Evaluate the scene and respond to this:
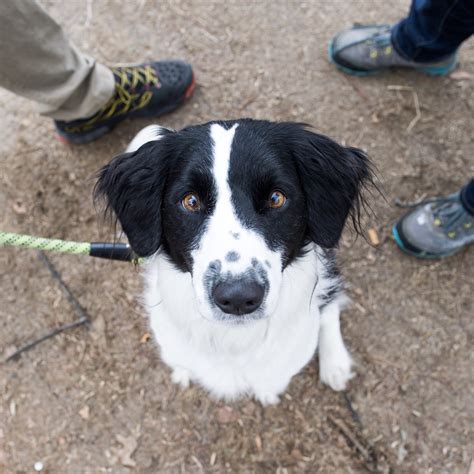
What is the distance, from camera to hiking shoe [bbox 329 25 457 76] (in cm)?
355

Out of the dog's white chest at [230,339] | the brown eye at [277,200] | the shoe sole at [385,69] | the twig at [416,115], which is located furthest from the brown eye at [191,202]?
the shoe sole at [385,69]

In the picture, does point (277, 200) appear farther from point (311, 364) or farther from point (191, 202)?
point (311, 364)

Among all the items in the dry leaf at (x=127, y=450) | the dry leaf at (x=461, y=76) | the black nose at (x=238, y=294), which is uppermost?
the black nose at (x=238, y=294)

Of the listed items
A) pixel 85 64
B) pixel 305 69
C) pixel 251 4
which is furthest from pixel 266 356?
pixel 251 4

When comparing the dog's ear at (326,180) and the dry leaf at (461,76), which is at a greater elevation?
the dog's ear at (326,180)

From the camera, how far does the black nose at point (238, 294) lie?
1625mm

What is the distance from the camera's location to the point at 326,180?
1.98 meters

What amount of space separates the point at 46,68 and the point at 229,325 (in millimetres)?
1894

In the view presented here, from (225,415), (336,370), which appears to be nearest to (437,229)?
(336,370)

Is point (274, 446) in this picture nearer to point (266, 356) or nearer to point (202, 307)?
point (266, 356)

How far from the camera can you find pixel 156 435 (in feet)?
9.44

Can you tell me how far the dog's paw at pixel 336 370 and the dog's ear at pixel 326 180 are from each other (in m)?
1.06

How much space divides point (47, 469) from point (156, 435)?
2.08 feet

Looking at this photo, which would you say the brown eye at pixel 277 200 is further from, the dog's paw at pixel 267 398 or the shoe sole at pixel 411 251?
the shoe sole at pixel 411 251
